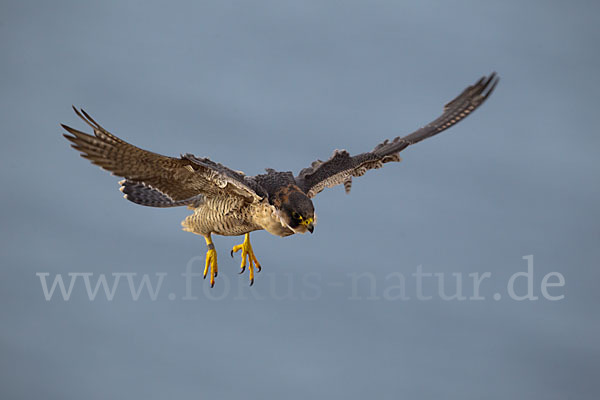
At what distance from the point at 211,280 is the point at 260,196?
1.39 m

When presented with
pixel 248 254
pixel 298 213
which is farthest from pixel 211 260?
pixel 298 213

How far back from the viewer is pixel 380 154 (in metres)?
9.80

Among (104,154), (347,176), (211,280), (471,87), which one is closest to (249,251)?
(211,280)

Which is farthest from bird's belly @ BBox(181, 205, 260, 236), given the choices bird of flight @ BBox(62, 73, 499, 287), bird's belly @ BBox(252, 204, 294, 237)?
bird's belly @ BBox(252, 204, 294, 237)

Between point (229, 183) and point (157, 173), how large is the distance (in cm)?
94

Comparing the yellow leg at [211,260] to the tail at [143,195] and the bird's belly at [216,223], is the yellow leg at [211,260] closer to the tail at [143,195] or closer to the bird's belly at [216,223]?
the bird's belly at [216,223]

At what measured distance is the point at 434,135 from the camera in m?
10.3

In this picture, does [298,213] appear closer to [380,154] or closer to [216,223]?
[216,223]

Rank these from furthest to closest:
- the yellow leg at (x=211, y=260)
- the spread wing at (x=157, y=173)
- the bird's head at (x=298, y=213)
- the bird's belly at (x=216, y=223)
Result: the yellow leg at (x=211, y=260), the bird's belly at (x=216, y=223), the spread wing at (x=157, y=173), the bird's head at (x=298, y=213)

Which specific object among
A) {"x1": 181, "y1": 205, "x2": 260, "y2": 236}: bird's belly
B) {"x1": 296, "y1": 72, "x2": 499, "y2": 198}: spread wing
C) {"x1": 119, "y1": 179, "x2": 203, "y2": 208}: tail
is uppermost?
{"x1": 296, "y1": 72, "x2": 499, "y2": 198}: spread wing

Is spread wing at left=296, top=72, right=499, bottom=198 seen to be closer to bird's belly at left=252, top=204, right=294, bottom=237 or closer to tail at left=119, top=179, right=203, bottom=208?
bird's belly at left=252, top=204, right=294, bottom=237

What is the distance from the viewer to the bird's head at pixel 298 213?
8039 mm

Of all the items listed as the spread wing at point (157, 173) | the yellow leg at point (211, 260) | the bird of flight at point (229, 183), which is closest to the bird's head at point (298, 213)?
the bird of flight at point (229, 183)

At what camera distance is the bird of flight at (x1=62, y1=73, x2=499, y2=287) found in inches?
328
